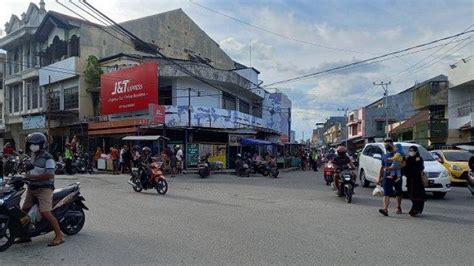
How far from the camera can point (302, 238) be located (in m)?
7.80

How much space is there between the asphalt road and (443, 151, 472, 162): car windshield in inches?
292

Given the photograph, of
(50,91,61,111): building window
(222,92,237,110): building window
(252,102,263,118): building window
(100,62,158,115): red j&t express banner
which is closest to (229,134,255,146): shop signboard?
(222,92,237,110): building window

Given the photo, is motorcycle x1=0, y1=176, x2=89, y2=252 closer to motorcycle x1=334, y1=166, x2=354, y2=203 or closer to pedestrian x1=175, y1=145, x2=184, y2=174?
motorcycle x1=334, y1=166, x2=354, y2=203

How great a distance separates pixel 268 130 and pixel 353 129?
149 feet

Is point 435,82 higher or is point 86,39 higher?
point 86,39

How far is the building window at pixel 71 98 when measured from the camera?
35400mm

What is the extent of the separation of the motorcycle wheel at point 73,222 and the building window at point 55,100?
31.4 meters

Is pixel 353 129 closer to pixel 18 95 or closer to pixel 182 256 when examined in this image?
pixel 18 95

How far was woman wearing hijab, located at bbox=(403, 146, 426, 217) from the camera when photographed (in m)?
10.3

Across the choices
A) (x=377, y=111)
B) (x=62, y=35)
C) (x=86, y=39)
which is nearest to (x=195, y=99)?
(x=86, y=39)

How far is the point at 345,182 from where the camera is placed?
13250 mm

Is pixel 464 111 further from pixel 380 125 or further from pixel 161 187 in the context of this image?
pixel 380 125

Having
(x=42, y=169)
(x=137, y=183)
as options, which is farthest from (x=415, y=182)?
(x=137, y=183)

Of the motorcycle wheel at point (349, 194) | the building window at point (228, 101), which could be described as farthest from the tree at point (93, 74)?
the motorcycle wheel at point (349, 194)
